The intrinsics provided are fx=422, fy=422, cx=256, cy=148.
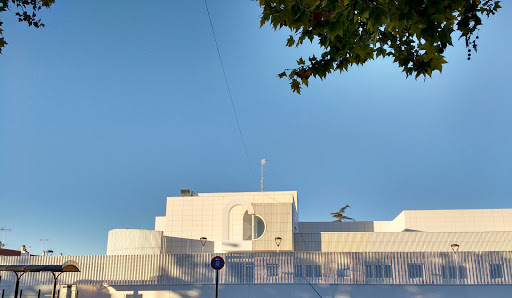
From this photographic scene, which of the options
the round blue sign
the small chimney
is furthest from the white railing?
the small chimney

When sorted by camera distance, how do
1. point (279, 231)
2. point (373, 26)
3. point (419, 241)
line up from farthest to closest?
point (419, 241) < point (279, 231) < point (373, 26)

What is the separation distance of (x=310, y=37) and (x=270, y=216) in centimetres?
3259

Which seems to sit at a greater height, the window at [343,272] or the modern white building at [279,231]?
the modern white building at [279,231]

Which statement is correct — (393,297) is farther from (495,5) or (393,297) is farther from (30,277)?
(30,277)

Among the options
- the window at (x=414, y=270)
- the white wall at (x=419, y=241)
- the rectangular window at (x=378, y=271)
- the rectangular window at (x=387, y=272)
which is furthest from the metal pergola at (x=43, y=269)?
the white wall at (x=419, y=241)

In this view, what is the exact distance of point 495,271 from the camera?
50.7 feet

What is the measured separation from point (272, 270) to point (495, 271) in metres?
8.16

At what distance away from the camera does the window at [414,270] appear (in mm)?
15654

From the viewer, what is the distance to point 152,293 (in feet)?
54.0

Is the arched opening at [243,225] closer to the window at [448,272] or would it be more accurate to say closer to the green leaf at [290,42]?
the window at [448,272]

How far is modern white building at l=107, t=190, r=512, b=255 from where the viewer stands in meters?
37.1

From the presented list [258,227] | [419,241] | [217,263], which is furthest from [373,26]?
[419,241]

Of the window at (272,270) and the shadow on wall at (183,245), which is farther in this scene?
the shadow on wall at (183,245)

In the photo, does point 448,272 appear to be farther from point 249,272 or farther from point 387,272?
point 249,272
